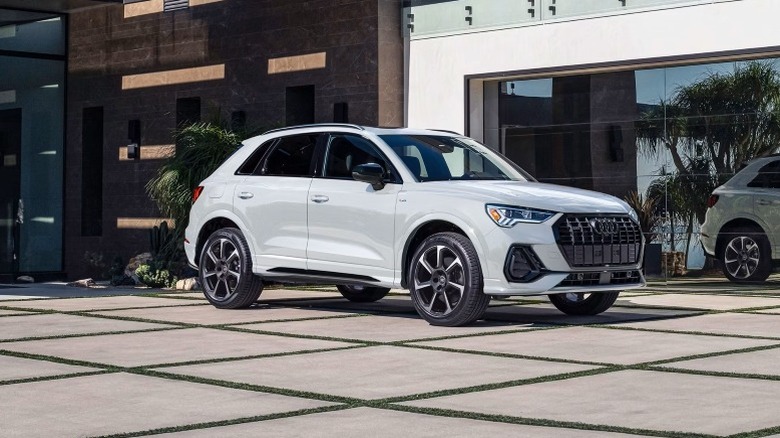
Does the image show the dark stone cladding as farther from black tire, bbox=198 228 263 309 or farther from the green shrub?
black tire, bbox=198 228 263 309

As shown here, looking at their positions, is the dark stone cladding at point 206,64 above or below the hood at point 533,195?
above

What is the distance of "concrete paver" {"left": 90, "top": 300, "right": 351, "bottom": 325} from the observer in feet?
40.6

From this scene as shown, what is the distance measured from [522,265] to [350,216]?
1.87 meters

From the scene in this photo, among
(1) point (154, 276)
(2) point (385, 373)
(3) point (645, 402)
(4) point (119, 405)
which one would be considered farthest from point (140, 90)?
(3) point (645, 402)

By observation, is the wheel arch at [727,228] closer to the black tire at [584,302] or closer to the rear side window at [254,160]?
the black tire at [584,302]

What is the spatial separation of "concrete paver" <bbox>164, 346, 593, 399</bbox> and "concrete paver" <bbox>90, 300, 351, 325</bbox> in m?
3.05

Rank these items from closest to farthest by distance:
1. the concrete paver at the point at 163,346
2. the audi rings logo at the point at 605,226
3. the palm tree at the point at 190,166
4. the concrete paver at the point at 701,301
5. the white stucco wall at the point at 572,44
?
the concrete paver at the point at 163,346, the audi rings logo at the point at 605,226, the concrete paver at the point at 701,301, the white stucco wall at the point at 572,44, the palm tree at the point at 190,166

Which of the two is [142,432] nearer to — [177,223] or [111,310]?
[111,310]

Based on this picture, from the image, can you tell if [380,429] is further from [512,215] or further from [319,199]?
[319,199]

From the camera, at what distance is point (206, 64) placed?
2297 centimetres

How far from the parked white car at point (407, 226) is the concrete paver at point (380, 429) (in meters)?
4.59

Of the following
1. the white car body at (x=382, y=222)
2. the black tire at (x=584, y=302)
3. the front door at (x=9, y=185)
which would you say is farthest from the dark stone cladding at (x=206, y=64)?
the black tire at (x=584, y=302)

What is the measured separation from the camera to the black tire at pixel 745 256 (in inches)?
674

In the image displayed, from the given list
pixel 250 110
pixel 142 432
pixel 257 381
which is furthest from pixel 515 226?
pixel 250 110
